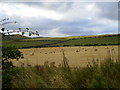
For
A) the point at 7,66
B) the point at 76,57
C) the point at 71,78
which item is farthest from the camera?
the point at 76,57

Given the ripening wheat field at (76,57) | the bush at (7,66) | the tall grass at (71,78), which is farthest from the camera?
the ripening wheat field at (76,57)

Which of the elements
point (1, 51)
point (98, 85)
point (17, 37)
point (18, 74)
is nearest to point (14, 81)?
point (18, 74)

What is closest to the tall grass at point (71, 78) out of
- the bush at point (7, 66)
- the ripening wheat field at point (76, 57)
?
the bush at point (7, 66)

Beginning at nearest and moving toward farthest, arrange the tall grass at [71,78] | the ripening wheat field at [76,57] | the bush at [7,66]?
the tall grass at [71,78] → the bush at [7,66] → the ripening wheat field at [76,57]

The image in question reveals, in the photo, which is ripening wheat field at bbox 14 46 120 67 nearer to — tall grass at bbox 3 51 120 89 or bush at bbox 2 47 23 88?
tall grass at bbox 3 51 120 89

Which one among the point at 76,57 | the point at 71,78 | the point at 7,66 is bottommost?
the point at 76,57

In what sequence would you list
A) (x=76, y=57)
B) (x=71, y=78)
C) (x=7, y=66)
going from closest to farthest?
1. (x=71, y=78)
2. (x=7, y=66)
3. (x=76, y=57)

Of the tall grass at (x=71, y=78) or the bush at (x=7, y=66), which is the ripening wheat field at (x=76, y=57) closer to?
the tall grass at (x=71, y=78)

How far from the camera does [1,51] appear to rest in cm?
488

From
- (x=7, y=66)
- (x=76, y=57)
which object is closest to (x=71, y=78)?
(x=7, y=66)

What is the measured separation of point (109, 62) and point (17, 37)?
2566 mm

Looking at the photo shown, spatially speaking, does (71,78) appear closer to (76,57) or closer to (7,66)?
(7,66)

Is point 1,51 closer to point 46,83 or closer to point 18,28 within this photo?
point 18,28

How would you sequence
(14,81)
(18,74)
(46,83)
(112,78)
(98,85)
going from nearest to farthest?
(98,85)
(112,78)
(46,83)
(14,81)
(18,74)
